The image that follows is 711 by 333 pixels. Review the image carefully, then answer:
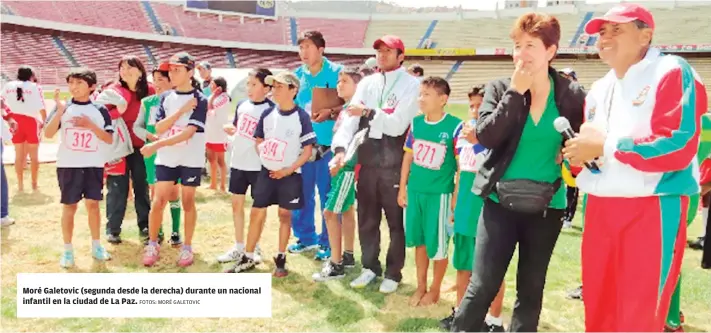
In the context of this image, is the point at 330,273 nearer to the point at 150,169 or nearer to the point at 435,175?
the point at 435,175

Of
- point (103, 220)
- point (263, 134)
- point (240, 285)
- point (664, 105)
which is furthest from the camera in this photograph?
point (103, 220)

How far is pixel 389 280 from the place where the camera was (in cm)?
442

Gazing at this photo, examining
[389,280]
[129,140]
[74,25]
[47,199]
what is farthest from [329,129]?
[74,25]

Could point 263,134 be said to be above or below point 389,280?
above

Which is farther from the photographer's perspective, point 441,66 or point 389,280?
point 441,66

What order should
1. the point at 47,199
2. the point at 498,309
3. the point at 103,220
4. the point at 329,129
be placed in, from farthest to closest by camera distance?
the point at 47,199 → the point at 103,220 → the point at 329,129 → the point at 498,309

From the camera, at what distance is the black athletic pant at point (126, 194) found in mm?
5766

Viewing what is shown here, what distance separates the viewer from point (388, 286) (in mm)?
4375

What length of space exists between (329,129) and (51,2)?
36.9m

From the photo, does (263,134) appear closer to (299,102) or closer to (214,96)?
(299,102)

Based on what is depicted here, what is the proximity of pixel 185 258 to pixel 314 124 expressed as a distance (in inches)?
71.7

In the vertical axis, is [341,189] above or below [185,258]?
above

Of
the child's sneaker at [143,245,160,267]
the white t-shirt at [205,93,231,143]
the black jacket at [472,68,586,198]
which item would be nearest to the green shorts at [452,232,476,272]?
the black jacket at [472,68,586,198]
